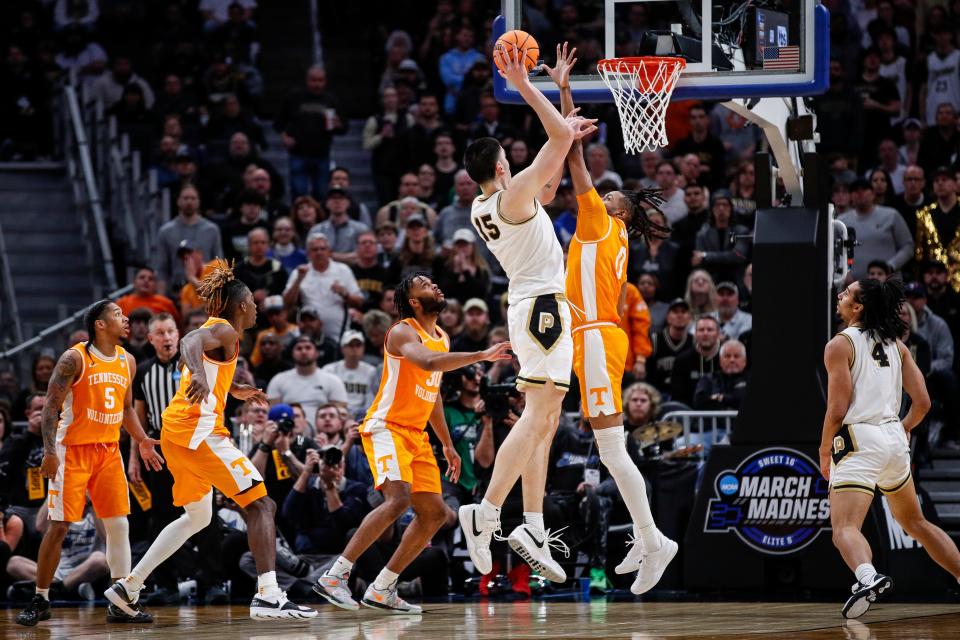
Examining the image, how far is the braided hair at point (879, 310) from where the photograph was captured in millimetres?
9609

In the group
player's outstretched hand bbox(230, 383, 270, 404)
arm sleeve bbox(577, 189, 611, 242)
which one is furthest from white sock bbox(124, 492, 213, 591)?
arm sleeve bbox(577, 189, 611, 242)

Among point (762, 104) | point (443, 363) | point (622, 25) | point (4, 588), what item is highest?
point (622, 25)

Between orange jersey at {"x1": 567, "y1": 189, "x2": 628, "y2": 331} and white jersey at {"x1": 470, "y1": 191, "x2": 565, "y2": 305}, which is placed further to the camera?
orange jersey at {"x1": 567, "y1": 189, "x2": 628, "y2": 331}

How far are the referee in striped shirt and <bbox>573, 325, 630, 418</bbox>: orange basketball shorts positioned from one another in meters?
3.96

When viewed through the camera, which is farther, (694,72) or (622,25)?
(622,25)

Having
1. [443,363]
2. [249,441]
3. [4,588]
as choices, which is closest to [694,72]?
[443,363]

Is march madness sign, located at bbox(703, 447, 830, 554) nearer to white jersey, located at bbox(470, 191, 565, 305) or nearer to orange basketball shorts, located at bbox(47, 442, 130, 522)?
white jersey, located at bbox(470, 191, 565, 305)

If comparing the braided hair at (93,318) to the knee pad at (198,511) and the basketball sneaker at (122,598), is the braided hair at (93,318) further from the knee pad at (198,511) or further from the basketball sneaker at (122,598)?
the basketball sneaker at (122,598)

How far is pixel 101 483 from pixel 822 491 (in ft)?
17.1

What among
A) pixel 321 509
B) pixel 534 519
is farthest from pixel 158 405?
pixel 534 519

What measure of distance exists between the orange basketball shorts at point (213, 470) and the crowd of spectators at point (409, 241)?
2.14m

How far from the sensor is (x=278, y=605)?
9.59 m

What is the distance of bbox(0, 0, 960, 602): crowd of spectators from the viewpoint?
12523 millimetres

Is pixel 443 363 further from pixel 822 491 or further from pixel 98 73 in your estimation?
pixel 98 73
